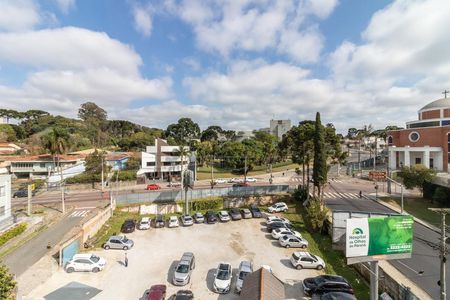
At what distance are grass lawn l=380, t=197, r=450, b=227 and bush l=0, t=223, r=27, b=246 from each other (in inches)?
2112

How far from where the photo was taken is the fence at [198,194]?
45778 mm

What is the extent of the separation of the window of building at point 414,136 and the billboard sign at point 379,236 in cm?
7216

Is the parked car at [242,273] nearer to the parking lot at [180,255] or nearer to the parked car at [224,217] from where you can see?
the parking lot at [180,255]

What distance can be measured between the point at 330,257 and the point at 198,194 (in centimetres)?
2636

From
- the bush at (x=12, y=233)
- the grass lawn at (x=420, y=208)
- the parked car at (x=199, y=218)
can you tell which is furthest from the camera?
the parked car at (x=199, y=218)

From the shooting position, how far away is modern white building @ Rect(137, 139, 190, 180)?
229ft

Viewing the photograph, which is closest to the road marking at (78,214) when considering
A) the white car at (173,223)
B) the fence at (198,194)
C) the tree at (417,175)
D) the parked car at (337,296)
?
the fence at (198,194)

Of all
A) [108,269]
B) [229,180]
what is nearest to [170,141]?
[229,180]

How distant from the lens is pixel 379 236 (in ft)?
52.8

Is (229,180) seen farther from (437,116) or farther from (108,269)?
(437,116)

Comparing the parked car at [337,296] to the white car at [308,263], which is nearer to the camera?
the parked car at [337,296]

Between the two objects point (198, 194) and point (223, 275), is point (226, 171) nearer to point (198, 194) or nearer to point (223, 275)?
point (198, 194)

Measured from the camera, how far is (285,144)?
49.2m

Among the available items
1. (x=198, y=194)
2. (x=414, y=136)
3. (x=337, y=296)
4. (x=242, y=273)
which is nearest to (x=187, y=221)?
A: (x=198, y=194)
